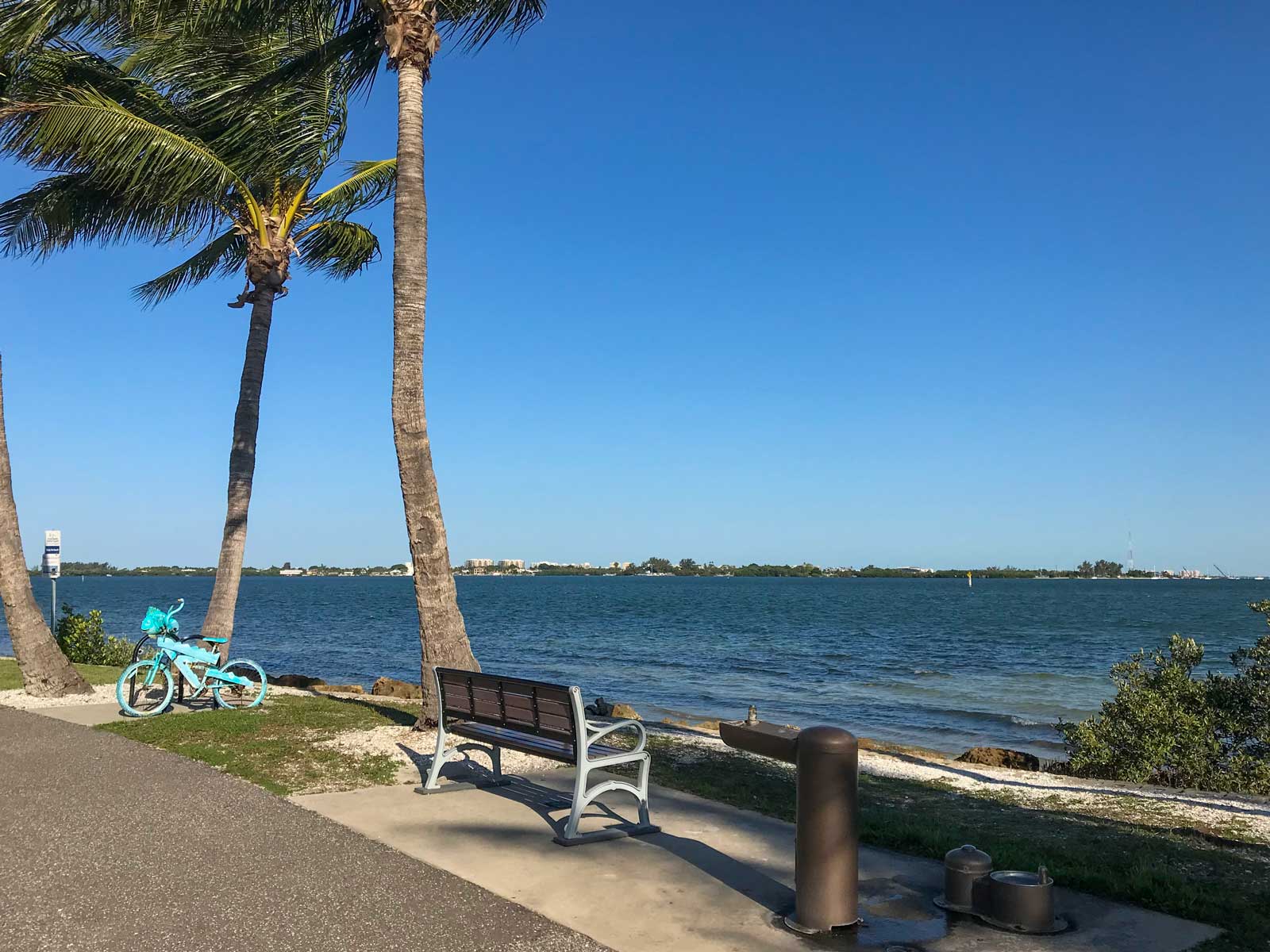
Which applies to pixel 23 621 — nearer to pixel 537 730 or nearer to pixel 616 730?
pixel 537 730

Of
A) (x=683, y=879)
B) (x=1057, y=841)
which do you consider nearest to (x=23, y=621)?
(x=683, y=879)

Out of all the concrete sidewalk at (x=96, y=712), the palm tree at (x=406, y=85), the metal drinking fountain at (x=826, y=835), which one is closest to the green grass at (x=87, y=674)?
the concrete sidewalk at (x=96, y=712)

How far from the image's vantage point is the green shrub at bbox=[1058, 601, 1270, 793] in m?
9.90

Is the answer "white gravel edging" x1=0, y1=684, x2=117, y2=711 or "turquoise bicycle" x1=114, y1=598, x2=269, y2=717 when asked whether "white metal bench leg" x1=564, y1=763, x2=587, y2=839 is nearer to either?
"turquoise bicycle" x1=114, y1=598, x2=269, y2=717

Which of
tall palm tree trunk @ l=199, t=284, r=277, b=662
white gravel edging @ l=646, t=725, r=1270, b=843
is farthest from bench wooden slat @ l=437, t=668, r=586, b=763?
tall palm tree trunk @ l=199, t=284, r=277, b=662

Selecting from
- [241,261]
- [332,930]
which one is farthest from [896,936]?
[241,261]

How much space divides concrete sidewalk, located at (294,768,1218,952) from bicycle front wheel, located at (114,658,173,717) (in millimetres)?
4560

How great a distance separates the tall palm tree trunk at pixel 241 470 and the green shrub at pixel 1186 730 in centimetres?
1044

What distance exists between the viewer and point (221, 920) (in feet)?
14.7

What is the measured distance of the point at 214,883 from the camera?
502 cm

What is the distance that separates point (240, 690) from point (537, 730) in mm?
6805

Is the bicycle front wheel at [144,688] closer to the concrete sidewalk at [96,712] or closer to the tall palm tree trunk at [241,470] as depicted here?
the concrete sidewalk at [96,712]

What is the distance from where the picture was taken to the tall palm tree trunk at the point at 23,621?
1219cm

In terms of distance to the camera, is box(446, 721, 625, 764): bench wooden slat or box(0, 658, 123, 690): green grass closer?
box(446, 721, 625, 764): bench wooden slat
